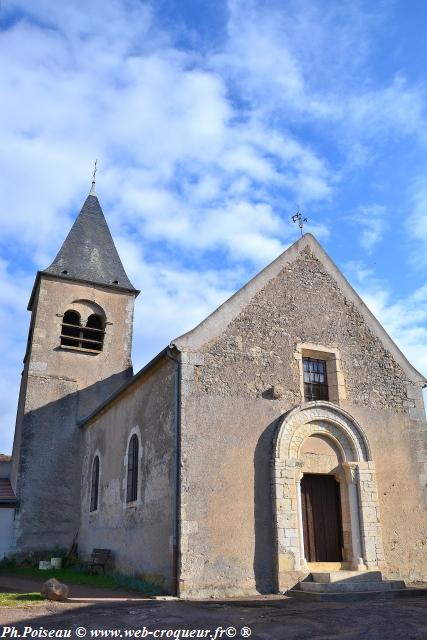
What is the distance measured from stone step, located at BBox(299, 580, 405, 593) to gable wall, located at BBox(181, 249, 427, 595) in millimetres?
737

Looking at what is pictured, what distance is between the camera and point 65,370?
1745cm

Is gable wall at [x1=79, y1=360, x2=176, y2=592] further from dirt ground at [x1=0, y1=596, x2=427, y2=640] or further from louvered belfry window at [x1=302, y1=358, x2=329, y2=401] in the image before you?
louvered belfry window at [x1=302, y1=358, x2=329, y2=401]

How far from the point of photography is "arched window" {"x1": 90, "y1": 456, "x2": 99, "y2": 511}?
14797mm

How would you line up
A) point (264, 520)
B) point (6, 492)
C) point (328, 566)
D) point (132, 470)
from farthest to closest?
point (6, 492) → point (132, 470) → point (328, 566) → point (264, 520)

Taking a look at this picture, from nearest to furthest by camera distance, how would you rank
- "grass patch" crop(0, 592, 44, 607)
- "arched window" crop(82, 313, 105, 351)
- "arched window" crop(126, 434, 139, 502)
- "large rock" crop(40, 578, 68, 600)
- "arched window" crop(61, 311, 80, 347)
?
"grass patch" crop(0, 592, 44, 607)
"large rock" crop(40, 578, 68, 600)
"arched window" crop(126, 434, 139, 502)
"arched window" crop(61, 311, 80, 347)
"arched window" crop(82, 313, 105, 351)

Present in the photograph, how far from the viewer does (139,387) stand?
12359 mm

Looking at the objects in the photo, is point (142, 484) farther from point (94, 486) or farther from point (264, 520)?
point (94, 486)

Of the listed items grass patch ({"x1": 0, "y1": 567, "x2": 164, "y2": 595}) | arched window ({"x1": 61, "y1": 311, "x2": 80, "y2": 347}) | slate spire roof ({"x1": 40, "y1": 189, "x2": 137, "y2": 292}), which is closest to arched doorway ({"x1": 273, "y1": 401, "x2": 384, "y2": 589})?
grass patch ({"x1": 0, "y1": 567, "x2": 164, "y2": 595})

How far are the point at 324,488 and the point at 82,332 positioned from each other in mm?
10118

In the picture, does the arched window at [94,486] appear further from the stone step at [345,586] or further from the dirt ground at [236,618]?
the stone step at [345,586]

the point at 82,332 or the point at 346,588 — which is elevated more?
the point at 82,332

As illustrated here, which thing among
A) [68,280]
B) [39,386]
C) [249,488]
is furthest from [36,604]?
[68,280]

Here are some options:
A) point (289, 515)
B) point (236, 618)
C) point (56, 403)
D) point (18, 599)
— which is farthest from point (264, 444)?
point (56, 403)

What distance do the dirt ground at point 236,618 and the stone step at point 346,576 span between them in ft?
3.25
